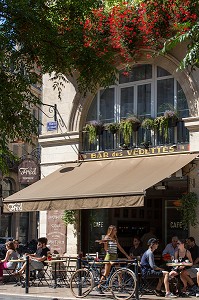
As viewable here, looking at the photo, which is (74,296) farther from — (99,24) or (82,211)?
(99,24)

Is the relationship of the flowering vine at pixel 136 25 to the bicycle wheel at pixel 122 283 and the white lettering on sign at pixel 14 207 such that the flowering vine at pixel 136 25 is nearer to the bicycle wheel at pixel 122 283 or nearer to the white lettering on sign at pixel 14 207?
the white lettering on sign at pixel 14 207

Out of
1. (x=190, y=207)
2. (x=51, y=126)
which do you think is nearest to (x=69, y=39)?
(x=190, y=207)

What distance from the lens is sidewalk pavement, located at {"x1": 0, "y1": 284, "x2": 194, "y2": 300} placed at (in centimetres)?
1519

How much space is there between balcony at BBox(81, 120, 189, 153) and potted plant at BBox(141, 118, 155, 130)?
0.45 ft

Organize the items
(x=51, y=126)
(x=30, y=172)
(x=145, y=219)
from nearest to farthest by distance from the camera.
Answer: (x=145, y=219) → (x=51, y=126) → (x=30, y=172)

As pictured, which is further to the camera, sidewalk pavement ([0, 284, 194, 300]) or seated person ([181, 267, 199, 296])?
seated person ([181, 267, 199, 296])

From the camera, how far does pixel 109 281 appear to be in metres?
15.0

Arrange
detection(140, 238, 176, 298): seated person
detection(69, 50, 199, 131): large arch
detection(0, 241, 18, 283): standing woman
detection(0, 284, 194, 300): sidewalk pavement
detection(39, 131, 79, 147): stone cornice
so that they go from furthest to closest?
detection(39, 131, 79, 147): stone cornice < detection(0, 241, 18, 283): standing woman < detection(69, 50, 199, 131): large arch < detection(140, 238, 176, 298): seated person < detection(0, 284, 194, 300): sidewalk pavement

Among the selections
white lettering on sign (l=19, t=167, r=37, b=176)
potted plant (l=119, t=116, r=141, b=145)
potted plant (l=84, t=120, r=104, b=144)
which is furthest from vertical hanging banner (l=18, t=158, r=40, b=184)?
potted plant (l=119, t=116, r=141, b=145)

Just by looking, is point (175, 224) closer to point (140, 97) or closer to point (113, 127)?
point (113, 127)

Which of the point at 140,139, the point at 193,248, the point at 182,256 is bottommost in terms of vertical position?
the point at 182,256

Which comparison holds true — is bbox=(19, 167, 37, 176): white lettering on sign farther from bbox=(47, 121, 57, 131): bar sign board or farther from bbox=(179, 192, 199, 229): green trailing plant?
bbox=(179, 192, 199, 229): green trailing plant

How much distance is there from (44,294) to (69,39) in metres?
5.93

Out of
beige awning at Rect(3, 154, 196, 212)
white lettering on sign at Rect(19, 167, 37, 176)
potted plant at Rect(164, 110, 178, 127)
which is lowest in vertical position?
beige awning at Rect(3, 154, 196, 212)
